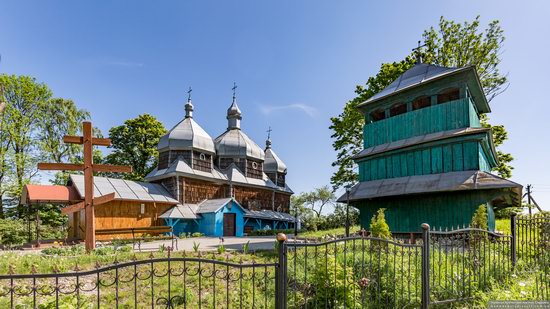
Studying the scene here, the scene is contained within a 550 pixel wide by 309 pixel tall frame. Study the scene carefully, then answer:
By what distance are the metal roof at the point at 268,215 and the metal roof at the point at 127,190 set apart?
6.65 meters

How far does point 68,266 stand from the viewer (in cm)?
827

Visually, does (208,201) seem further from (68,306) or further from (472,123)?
(68,306)

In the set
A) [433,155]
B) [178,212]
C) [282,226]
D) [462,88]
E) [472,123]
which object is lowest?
[282,226]

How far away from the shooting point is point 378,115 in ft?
54.3

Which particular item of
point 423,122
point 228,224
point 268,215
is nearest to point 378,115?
point 423,122

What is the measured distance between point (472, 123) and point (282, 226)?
21800 millimetres

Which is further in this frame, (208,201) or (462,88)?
(208,201)

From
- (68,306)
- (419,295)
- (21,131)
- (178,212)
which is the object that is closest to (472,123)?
(419,295)

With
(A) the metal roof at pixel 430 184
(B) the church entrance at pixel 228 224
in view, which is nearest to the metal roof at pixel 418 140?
(A) the metal roof at pixel 430 184

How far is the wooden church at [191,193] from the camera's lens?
1950 cm

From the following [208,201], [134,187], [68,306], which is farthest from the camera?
[208,201]

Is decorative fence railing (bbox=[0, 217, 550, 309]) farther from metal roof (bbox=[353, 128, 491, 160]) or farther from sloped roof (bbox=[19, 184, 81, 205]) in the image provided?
sloped roof (bbox=[19, 184, 81, 205])

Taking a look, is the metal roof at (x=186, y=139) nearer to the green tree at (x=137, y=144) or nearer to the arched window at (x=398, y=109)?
the green tree at (x=137, y=144)

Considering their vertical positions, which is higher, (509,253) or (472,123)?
(472,123)
